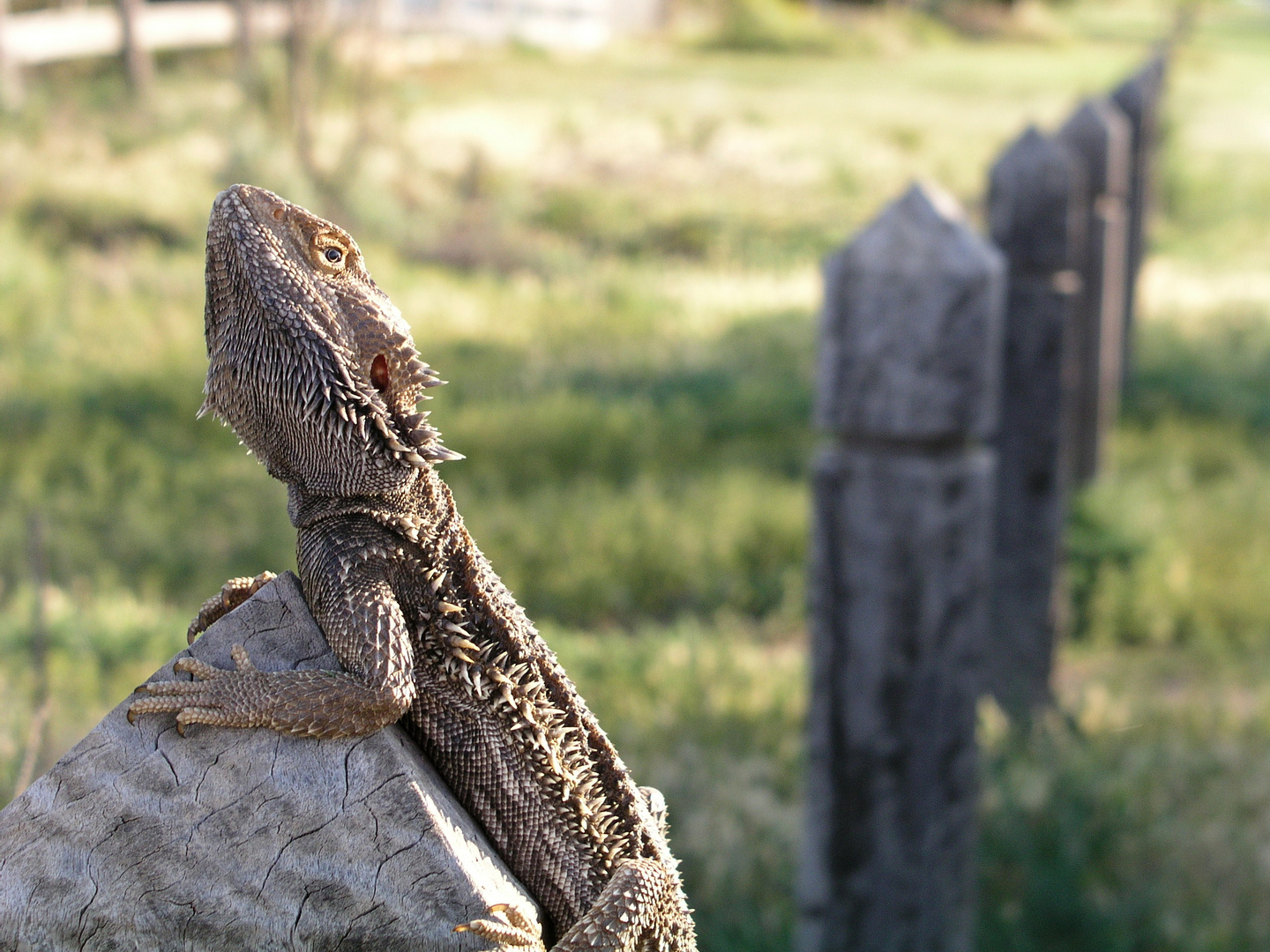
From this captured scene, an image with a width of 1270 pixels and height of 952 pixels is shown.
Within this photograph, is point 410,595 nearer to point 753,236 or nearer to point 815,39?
point 753,236

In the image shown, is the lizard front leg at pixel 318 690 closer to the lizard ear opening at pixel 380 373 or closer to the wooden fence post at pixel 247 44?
the lizard ear opening at pixel 380 373

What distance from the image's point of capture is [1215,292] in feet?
47.6

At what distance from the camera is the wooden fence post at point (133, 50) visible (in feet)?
62.7

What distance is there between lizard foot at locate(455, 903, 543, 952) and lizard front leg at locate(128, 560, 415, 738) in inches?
9.8

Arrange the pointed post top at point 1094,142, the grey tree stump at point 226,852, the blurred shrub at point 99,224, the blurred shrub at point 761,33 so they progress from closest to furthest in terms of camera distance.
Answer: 1. the grey tree stump at point 226,852
2. the pointed post top at point 1094,142
3. the blurred shrub at point 99,224
4. the blurred shrub at point 761,33

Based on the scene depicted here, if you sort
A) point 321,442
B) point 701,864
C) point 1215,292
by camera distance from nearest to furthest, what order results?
1. point 321,442
2. point 701,864
3. point 1215,292

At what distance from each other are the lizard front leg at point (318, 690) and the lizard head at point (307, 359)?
204 mm

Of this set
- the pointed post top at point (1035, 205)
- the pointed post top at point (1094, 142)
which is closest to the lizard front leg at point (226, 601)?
the pointed post top at point (1035, 205)

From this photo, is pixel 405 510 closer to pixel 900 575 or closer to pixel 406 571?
pixel 406 571

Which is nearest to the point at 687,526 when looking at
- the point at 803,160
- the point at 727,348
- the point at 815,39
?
the point at 727,348

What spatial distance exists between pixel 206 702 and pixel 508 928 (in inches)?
16.6

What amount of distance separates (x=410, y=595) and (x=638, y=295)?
39.2ft

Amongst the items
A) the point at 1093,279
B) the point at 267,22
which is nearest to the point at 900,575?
the point at 1093,279

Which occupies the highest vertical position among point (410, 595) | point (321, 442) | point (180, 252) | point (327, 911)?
point (321, 442)
